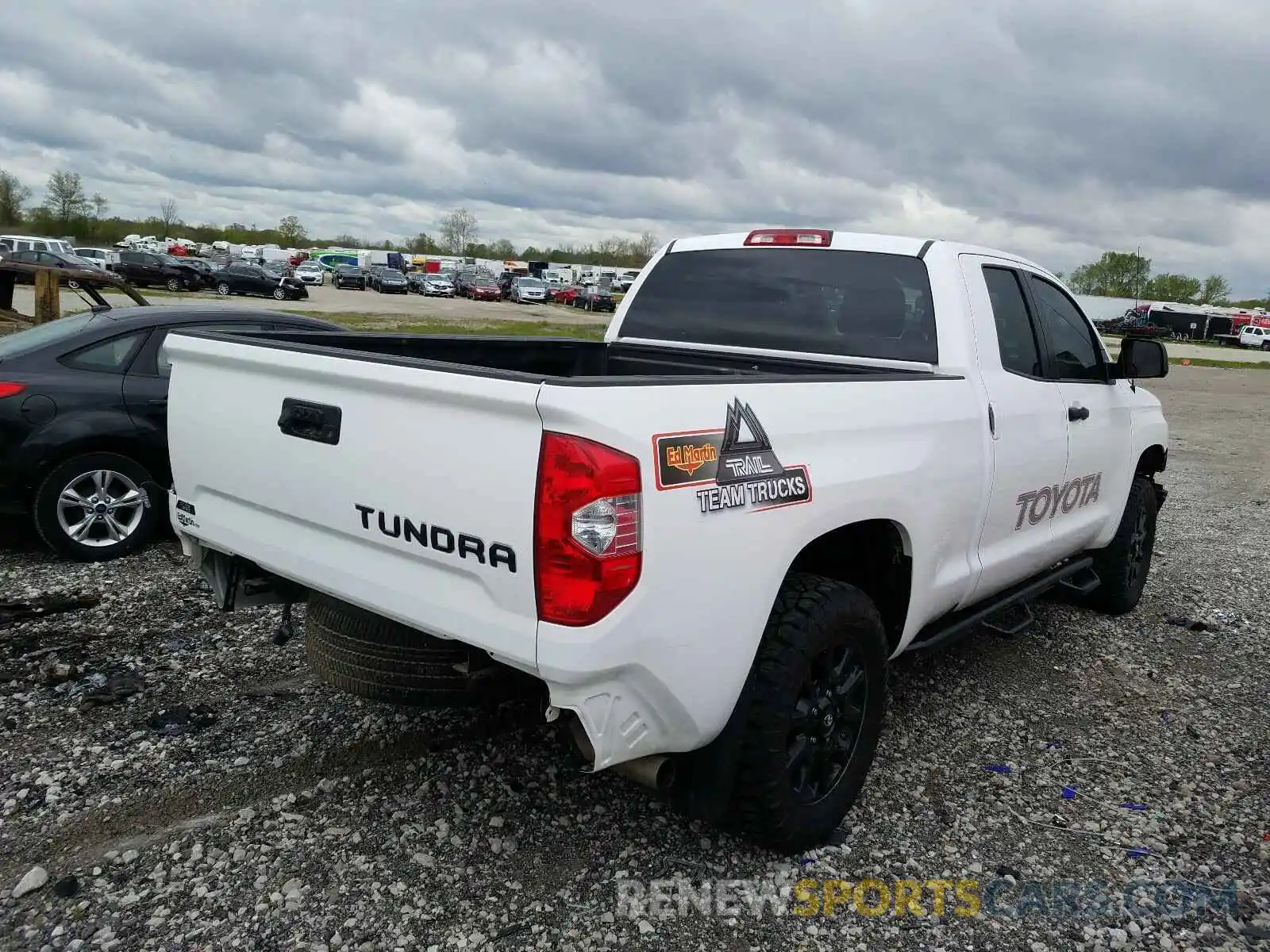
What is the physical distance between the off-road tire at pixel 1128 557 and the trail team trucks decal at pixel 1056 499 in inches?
27.0

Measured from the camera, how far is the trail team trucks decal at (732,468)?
240 centimetres

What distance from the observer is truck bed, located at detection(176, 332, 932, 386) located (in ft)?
11.1

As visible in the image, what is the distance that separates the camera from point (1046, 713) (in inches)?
171

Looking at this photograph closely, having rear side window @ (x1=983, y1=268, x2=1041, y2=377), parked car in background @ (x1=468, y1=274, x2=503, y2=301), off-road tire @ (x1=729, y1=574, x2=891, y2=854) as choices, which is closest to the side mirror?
rear side window @ (x1=983, y1=268, x2=1041, y2=377)

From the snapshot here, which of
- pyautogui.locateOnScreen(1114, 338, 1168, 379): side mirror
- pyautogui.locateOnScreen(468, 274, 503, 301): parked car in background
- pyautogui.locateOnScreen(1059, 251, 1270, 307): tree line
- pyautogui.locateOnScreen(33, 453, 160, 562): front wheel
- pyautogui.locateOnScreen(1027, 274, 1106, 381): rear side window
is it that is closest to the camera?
pyautogui.locateOnScreen(1027, 274, 1106, 381): rear side window

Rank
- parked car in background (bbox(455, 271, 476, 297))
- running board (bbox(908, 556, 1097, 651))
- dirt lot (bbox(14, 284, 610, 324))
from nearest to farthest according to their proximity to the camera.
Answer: running board (bbox(908, 556, 1097, 651))
dirt lot (bbox(14, 284, 610, 324))
parked car in background (bbox(455, 271, 476, 297))

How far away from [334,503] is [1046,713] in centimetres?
331

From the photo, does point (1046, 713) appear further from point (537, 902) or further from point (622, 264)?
point (622, 264)

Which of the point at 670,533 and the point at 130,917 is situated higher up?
the point at 670,533

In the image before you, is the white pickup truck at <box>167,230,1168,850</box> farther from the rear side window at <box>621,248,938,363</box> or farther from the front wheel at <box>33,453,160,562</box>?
the front wheel at <box>33,453,160,562</box>

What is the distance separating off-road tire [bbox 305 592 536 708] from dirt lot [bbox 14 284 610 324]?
76.3 ft

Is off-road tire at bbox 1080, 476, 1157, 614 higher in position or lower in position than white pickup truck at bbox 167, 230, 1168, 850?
lower

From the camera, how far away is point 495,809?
3.29 metres

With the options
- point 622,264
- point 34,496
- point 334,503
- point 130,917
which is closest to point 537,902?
point 130,917
